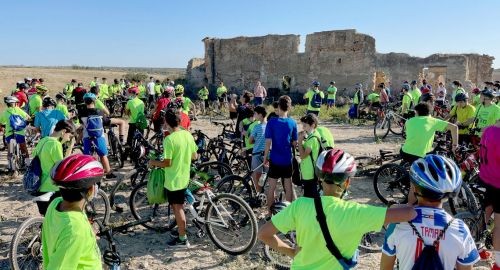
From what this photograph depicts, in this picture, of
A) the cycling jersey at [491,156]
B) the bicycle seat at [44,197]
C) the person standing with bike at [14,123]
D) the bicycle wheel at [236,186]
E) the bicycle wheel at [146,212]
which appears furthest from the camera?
the person standing with bike at [14,123]

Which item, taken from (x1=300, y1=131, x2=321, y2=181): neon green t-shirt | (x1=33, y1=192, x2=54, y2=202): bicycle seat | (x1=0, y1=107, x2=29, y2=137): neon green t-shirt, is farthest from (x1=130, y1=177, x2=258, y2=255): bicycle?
(x1=0, y1=107, x2=29, y2=137): neon green t-shirt

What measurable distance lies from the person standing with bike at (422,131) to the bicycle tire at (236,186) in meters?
2.40

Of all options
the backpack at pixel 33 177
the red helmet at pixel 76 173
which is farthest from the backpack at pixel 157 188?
the red helmet at pixel 76 173

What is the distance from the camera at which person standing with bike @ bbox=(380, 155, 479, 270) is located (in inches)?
93.0

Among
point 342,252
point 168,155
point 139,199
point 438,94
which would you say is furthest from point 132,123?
point 438,94

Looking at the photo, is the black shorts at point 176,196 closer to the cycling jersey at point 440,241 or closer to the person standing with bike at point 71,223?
the person standing with bike at point 71,223

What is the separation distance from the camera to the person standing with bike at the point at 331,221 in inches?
94.0

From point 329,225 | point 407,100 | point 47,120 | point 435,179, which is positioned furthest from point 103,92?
point 435,179

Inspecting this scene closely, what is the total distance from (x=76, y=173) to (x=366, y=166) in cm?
794

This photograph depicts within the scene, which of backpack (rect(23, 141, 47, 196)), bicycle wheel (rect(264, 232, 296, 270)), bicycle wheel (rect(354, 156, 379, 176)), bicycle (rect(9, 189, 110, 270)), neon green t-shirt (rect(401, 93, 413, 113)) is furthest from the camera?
neon green t-shirt (rect(401, 93, 413, 113))

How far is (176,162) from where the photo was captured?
17.4ft

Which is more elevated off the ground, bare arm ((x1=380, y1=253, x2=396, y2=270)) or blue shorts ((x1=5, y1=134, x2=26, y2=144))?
bare arm ((x1=380, y1=253, x2=396, y2=270))

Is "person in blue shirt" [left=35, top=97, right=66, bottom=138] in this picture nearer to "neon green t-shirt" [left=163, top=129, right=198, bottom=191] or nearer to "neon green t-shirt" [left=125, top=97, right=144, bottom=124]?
"neon green t-shirt" [left=125, top=97, right=144, bottom=124]

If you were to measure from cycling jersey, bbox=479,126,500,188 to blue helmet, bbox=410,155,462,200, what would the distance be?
2106mm
